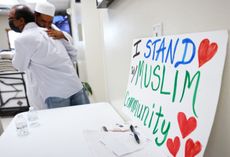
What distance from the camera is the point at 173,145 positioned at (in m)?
0.54

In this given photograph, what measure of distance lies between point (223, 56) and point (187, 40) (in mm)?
131

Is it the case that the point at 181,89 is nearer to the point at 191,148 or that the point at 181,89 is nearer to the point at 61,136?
the point at 191,148

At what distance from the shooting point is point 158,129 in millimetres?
625

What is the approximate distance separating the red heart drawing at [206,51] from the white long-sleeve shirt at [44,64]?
4.03 feet

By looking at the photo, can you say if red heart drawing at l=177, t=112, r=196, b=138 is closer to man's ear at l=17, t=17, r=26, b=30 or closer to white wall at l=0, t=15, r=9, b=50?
man's ear at l=17, t=17, r=26, b=30

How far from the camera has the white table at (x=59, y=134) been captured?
30.3 inches

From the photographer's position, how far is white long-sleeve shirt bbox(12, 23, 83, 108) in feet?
4.57

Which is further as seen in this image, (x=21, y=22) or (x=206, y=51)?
(x=21, y=22)

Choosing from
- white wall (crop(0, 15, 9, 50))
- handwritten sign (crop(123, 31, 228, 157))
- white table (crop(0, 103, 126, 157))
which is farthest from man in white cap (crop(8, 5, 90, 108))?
white wall (crop(0, 15, 9, 50))

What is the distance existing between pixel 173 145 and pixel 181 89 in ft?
0.56

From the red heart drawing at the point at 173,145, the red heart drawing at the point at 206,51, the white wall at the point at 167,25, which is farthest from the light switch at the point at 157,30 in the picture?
the red heart drawing at the point at 173,145

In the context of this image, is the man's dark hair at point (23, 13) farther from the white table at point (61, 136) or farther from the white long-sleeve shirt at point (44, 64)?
Result: the white table at point (61, 136)

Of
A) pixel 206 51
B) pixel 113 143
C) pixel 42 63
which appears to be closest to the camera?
pixel 206 51

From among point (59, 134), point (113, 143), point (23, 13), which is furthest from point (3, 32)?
point (113, 143)
